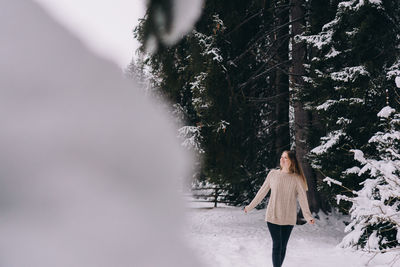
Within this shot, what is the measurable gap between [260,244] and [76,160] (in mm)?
25669

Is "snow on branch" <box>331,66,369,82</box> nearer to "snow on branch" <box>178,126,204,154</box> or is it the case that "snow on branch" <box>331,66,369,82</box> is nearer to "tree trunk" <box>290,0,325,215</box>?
"tree trunk" <box>290,0,325,215</box>

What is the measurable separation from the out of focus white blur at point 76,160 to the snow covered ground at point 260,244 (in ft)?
1.82

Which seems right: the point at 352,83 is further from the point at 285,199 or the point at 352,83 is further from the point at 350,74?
the point at 285,199

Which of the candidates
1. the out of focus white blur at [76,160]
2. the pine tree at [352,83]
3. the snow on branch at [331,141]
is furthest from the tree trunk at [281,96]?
the snow on branch at [331,141]

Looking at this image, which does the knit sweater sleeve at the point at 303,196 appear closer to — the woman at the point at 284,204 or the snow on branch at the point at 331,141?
the woman at the point at 284,204

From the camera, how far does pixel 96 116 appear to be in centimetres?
3706

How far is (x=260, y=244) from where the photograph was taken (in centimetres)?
702

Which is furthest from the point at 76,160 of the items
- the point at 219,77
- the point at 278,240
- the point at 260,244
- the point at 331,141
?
the point at 278,240

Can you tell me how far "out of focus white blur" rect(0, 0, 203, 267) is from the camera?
22.2 feet

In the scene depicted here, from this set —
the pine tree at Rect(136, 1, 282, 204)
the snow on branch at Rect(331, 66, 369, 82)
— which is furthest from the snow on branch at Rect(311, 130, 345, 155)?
the pine tree at Rect(136, 1, 282, 204)

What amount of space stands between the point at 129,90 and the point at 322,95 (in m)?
35.0

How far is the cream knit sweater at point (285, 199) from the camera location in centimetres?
445

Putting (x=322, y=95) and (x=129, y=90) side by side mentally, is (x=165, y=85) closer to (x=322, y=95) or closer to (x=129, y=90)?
(x=322, y=95)

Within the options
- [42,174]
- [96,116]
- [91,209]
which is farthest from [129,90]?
[91,209]
